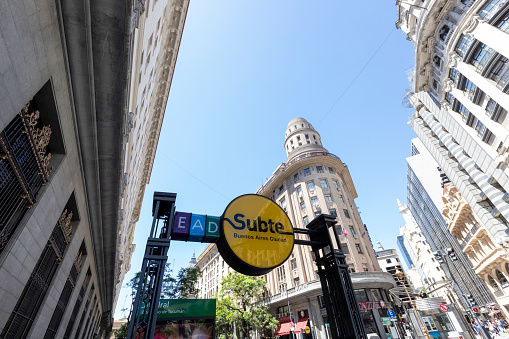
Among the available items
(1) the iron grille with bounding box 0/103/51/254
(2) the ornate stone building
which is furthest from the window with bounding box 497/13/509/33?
(1) the iron grille with bounding box 0/103/51/254

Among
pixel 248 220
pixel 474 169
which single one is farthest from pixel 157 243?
pixel 474 169

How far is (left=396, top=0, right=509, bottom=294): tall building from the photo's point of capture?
19.8 m

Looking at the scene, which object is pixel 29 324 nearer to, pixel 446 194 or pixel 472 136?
pixel 472 136

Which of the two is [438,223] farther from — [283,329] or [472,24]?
[472,24]

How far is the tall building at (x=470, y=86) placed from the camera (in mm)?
19766

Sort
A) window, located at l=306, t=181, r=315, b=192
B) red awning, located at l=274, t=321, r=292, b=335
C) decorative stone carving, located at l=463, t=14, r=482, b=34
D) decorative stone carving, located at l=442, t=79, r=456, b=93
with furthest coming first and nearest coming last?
window, located at l=306, t=181, r=315, b=192 → red awning, located at l=274, t=321, r=292, b=335 → decorative stone carving, located at l=442, t=79, r=456, b=93 → decorative stone carving, located at l=463, t=14, r=482, b=34

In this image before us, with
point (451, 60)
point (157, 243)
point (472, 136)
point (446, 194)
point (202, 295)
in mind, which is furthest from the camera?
point (202, 295)

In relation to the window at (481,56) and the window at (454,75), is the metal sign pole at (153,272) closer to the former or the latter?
the window at (481,56)

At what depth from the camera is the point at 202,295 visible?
241ft

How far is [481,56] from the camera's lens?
21234mm

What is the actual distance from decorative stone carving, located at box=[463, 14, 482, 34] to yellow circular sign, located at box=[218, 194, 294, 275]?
26935mm

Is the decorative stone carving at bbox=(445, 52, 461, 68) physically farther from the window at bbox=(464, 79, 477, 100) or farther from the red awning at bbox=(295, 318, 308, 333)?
the red awning at bbox=(295, 318, 308, 333)

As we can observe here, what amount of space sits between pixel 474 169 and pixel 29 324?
1512 inches

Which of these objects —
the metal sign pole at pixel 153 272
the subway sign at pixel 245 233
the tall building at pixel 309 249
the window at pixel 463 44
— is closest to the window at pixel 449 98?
the window at pixel 463 44
